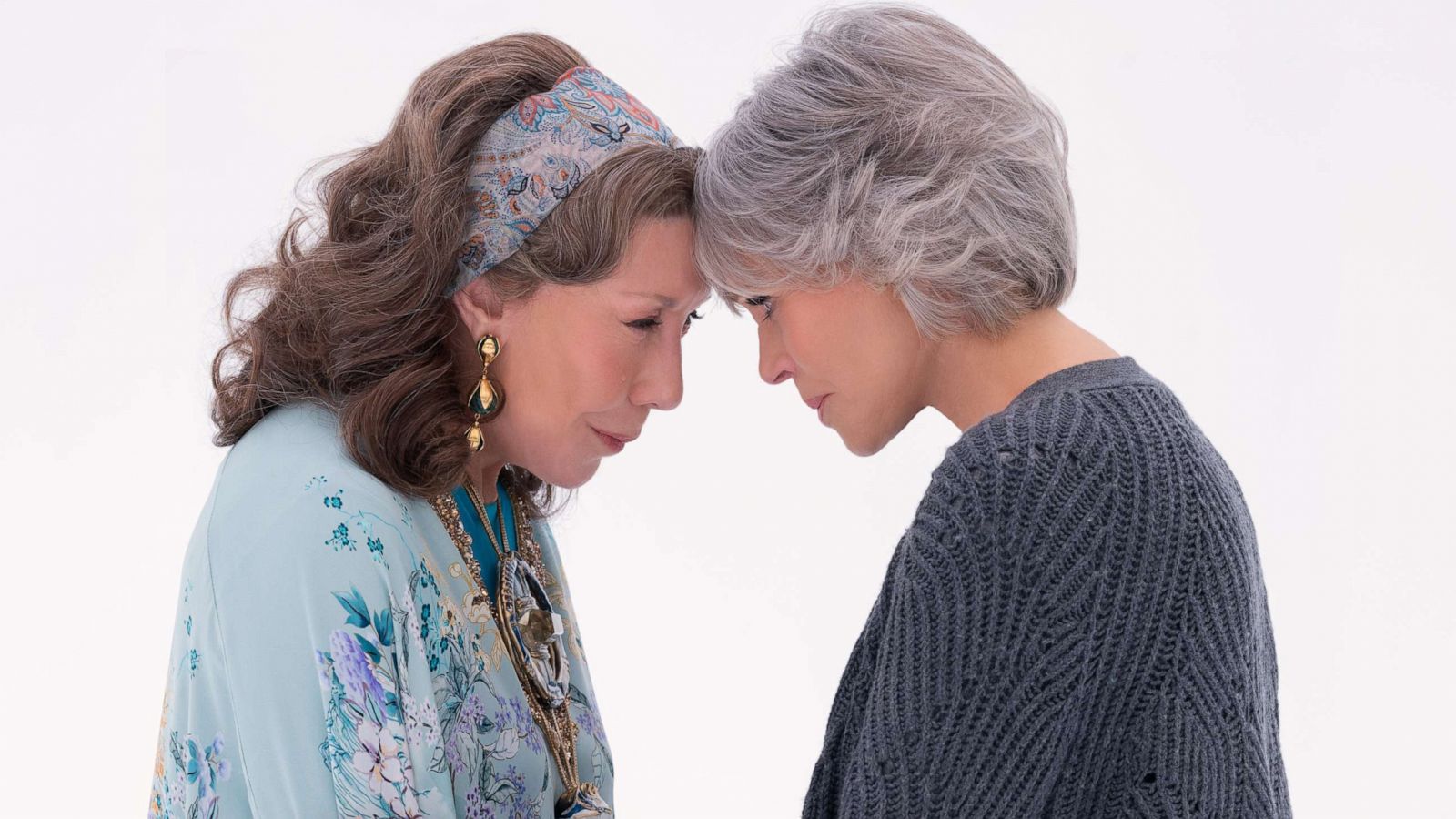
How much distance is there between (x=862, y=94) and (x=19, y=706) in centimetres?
276

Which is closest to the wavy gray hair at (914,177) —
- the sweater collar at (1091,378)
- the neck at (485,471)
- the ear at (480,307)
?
the sweater collar at (1091,378)

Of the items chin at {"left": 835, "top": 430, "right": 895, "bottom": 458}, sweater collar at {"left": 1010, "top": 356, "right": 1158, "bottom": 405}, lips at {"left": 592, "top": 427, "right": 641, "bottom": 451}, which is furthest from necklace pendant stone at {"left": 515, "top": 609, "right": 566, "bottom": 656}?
sweater collar at {"left": 1010, "top": 356, "right": 1158, "bottom": 405}

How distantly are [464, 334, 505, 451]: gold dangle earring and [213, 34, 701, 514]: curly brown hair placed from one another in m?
0.02

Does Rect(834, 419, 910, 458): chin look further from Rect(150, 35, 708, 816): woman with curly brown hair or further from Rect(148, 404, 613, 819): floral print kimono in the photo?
Rect(148, 404, 613, 819): floral print kimono

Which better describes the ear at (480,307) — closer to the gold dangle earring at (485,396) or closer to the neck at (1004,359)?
the gold dangle earring at (485,396)

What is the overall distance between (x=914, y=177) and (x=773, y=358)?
13.5 inches

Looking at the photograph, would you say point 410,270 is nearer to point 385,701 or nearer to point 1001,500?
point 385,701

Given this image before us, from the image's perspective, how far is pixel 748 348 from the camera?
4.00 m

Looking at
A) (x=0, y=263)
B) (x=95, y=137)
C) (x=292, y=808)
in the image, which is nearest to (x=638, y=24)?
(x=95, y=137)

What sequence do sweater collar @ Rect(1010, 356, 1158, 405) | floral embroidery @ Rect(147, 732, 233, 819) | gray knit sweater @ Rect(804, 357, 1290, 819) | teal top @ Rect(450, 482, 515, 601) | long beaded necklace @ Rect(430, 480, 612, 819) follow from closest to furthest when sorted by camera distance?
gray knit sweater @ Rect(804, 357, 1290, 819)
sweater collar @ Rect(1010, 356, 1158, 405)
floral embroidery @ Rect(147, 732, 233, 819)
long beaded necklace @ Rect(430, 480, 612, 819)
teal top @ Rect(450, 482, 515, 601)

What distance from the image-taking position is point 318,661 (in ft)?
5.51

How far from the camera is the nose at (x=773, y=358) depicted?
6.42ft

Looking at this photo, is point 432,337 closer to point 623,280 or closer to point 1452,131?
point 623,280

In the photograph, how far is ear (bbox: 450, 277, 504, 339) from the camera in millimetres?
1965
